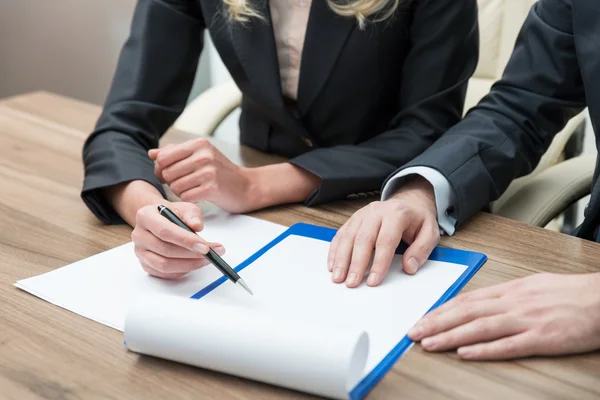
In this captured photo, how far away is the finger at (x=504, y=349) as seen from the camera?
0.64 metres

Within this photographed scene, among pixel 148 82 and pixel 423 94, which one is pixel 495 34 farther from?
pixel 148 82

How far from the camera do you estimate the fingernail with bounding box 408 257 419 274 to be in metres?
0.79

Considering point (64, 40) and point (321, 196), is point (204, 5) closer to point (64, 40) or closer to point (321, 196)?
point (321, 196)

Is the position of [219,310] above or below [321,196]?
above

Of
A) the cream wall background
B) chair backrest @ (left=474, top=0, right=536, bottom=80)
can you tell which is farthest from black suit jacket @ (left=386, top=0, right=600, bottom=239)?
the cream wall background

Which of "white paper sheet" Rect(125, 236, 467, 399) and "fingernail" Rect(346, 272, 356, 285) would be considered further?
"fingernail" Rect(346, 272, 356, 285)

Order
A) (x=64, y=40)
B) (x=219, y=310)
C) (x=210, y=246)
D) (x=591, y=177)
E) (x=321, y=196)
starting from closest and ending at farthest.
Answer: (x=219, y=310) < (x=210, y=246) < (x=321, y=196) < (x=591, y=177) < (x=64, y=40)

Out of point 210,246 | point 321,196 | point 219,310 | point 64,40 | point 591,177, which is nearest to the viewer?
point 219,310

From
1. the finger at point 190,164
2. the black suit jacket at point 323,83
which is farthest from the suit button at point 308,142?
the finger at point 190,164

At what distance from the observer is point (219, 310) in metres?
0.64

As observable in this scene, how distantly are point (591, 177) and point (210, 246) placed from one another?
70cm

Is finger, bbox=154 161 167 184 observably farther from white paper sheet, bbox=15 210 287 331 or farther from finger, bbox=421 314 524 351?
finger, bbox=421 314 524 351

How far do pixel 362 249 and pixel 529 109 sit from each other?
419 mm

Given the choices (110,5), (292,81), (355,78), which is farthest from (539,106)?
(110,5)
